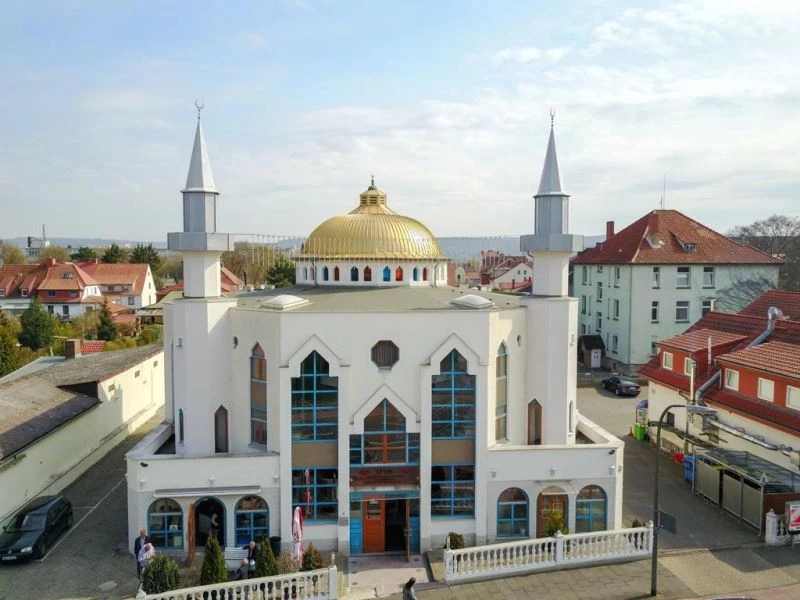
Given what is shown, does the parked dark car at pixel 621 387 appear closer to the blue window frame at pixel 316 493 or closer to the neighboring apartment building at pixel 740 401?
the neighboring apartment building at pixel 740 401

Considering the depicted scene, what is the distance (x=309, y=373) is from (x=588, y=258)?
37202 mm

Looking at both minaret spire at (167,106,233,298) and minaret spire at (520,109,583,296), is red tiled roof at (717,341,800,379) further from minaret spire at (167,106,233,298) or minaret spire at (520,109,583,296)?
minaret spire at (167,106,233,298)

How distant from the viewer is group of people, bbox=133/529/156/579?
16797 mm

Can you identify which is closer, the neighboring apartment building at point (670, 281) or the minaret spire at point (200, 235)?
the minaret spire at point (200, 235)

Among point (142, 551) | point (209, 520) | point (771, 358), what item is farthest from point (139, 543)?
point (771, 358)

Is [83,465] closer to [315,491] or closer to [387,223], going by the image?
[315,491]

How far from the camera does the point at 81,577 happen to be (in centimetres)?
1738

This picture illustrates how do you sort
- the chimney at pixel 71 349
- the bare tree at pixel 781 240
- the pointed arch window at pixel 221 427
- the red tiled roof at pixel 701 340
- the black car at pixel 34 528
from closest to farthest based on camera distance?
the black car at pixel 34 528 < the pointed arch window at pixel 221 427 < the red tiled roof at pixel 701 340 < the chimney at pixel 71 349 < the bare tree at pixel 781 240

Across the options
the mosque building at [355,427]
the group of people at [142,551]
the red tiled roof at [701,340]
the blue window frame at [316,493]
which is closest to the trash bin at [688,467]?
the red tiled roof at [701,340]

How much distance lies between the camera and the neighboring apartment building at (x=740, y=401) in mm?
20938

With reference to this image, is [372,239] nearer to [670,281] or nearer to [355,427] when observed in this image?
[355,427]

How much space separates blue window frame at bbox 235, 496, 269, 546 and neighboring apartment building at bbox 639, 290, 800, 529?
50.3 ft

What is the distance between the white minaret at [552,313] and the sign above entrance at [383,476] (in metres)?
5.05

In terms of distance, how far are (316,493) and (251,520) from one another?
6.83ft
